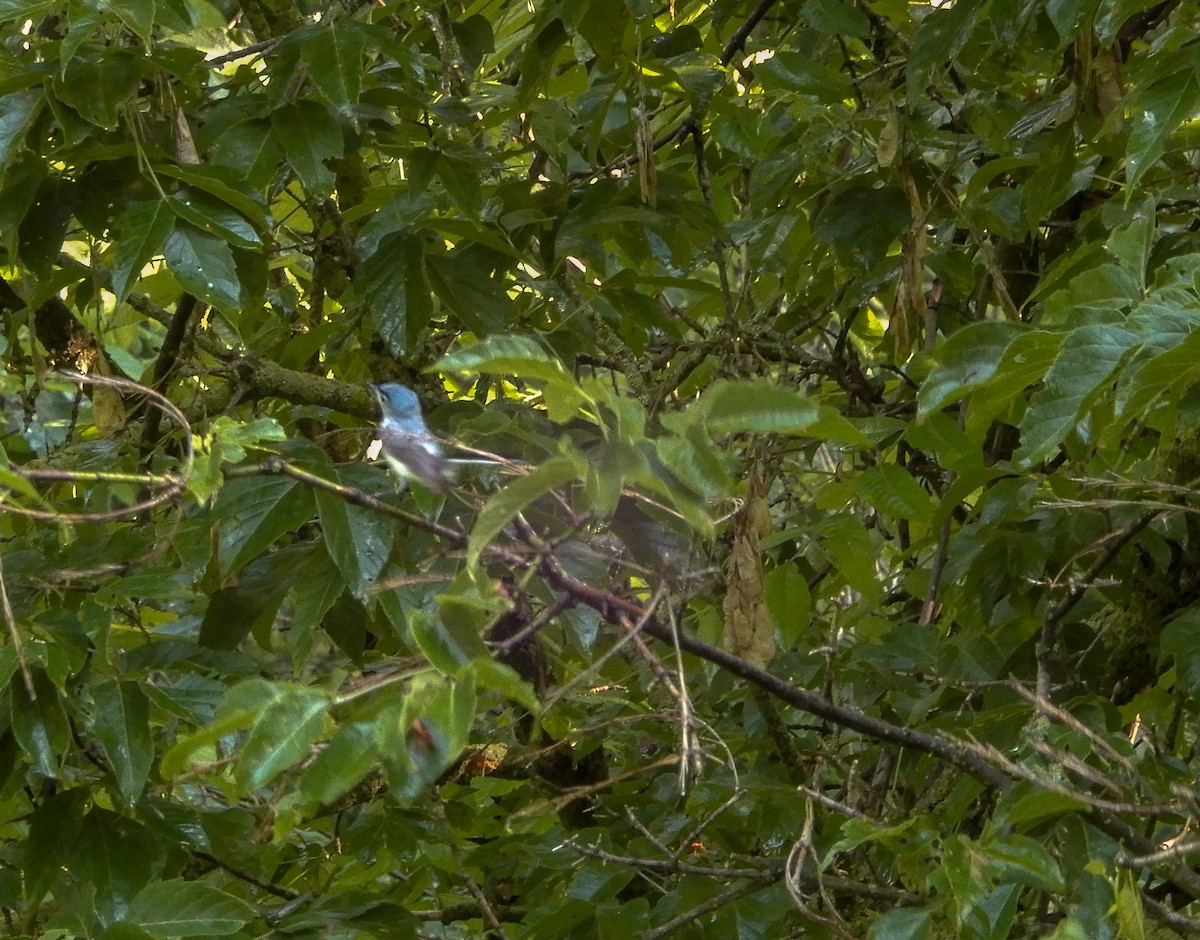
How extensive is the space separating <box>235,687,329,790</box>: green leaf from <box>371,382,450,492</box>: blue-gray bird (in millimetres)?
618

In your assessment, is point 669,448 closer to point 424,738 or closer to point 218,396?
point 424,738

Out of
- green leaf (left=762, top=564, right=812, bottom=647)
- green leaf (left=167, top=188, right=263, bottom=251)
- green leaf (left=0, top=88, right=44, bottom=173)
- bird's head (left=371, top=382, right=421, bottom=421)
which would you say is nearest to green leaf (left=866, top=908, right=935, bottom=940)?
green leaf (left=762, top=564, right=812, bottom=647)

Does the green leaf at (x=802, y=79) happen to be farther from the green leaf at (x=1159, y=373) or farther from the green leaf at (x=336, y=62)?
the green leaf at (x=1159, y=373)

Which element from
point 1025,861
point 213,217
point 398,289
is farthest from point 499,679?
point 398,289

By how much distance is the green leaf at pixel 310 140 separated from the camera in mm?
2127

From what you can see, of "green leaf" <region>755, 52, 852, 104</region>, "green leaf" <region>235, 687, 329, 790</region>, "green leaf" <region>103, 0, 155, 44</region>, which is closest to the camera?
"green leaf" <region>235, 687, 329, 790</region>

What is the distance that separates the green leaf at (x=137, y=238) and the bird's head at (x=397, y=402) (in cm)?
52

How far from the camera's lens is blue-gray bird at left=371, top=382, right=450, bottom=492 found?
62.0 inches

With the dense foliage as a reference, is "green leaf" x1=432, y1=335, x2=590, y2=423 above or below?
above

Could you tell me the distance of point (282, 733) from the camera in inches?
34.7

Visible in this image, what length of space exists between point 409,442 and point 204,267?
1.41 feet

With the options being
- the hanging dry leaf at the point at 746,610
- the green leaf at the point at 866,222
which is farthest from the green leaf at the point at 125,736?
the green leaf at the point at 866,222

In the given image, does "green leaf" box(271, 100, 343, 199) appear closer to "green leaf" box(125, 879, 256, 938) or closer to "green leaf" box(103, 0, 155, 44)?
"green leaf" box(103, 0, 155, 44)

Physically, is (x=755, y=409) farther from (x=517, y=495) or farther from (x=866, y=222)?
(x=866, y=222)
